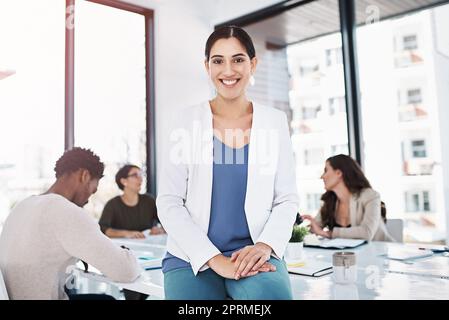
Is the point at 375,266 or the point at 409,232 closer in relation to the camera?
the point at 375,266

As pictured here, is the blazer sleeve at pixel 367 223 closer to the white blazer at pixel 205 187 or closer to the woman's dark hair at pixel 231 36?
the white blazer at pixel 205 187

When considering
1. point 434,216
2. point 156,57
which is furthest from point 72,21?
point 434,216

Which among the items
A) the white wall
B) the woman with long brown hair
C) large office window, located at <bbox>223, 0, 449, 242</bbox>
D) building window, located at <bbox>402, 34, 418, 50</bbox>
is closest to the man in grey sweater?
the white wall

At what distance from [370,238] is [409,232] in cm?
69

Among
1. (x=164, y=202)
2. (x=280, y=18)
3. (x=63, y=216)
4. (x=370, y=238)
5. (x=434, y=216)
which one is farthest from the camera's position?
(x=280, y=18)

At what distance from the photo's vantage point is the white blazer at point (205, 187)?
2.66 feet

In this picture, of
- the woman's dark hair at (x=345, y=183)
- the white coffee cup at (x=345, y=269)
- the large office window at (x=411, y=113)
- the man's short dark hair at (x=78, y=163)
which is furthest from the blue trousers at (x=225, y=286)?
the large office window at (x=411, y=113)

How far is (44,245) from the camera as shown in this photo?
0.95 meters

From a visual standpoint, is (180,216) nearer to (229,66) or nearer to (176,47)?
(229,66)

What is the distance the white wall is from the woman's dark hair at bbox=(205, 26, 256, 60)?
49 cm

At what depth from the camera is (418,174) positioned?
2.34m

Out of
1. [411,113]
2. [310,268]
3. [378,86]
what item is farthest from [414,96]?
[310,268]

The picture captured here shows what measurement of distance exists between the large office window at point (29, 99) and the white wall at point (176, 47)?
1.16 ft

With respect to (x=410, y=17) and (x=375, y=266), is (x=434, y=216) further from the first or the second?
(x=375, y=266)
